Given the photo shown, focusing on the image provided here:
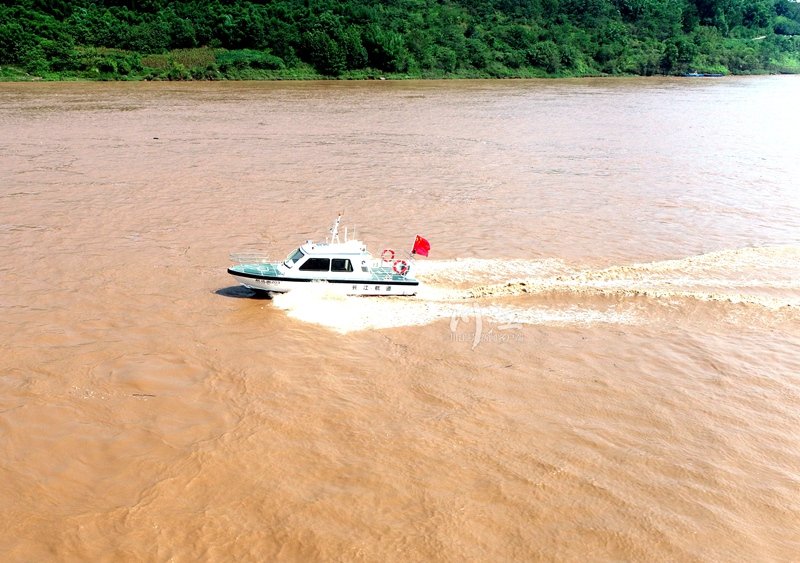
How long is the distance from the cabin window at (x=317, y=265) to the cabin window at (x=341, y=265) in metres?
0.11

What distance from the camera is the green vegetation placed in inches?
2613

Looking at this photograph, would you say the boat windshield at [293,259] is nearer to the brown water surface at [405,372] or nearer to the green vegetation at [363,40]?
the brown water surface at [405,372]

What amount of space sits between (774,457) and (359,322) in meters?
7.80

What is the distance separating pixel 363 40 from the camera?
76.0 metres

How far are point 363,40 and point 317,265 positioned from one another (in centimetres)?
6507

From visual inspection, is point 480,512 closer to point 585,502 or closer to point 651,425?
point 585,502

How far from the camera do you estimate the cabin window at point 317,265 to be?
1571 centimetres

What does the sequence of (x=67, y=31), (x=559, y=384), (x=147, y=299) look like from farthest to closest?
1. (x=67, y=31)
2. (x=147, y=299)
3. (x=559, y=384)

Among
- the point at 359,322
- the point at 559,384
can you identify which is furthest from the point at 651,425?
the point at 359,322

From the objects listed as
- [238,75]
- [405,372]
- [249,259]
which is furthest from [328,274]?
[238,75]

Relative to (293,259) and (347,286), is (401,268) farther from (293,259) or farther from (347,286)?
(293,259)

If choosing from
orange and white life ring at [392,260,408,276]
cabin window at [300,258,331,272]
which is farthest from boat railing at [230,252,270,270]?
orange and white life ring at [392,260,408,276]

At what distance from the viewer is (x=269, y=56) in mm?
71562

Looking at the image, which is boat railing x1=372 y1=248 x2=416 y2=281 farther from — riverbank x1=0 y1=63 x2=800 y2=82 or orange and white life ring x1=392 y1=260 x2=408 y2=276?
riverbank x1=0 y1=63 x2=800 y2=82
